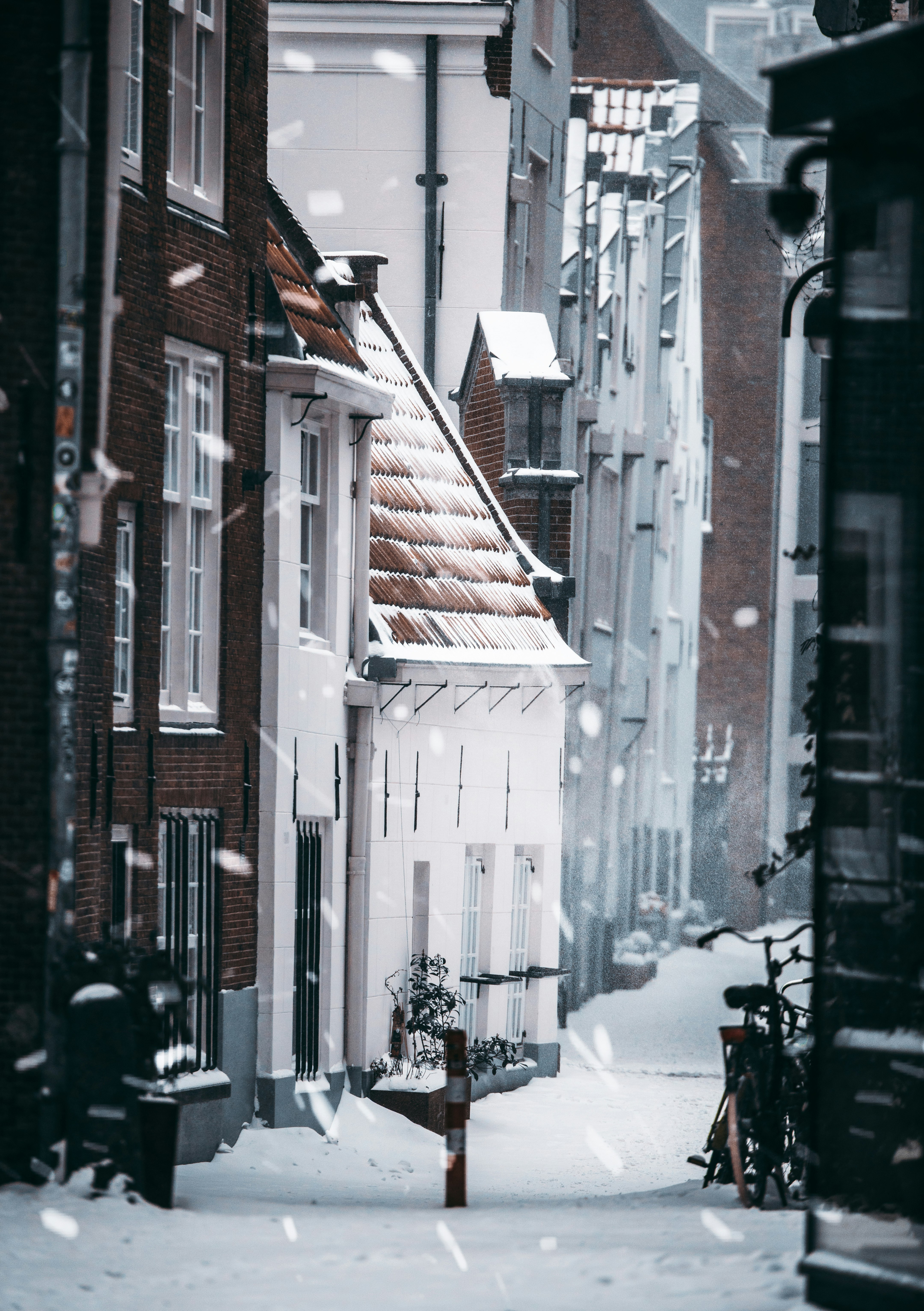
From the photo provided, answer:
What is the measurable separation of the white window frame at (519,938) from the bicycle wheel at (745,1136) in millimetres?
9718

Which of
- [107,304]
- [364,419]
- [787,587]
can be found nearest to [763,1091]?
[107,304]

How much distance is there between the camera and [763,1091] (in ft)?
37.0

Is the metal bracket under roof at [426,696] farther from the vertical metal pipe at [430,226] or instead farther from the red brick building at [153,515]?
the vertical metal pipe at [430,226]

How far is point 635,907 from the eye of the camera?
32219mm

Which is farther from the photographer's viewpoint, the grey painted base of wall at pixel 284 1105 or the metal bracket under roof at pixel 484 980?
the metal bracket under roof at pixel 484 980

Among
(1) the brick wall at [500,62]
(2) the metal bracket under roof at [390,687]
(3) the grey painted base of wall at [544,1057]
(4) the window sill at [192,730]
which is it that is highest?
(1) the brick wall at [500,62]

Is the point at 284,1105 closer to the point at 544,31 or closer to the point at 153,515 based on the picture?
the point at 153,515

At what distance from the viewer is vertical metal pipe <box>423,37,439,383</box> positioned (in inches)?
966

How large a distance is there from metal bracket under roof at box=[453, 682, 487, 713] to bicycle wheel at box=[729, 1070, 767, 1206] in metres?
8.20

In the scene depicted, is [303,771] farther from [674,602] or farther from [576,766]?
[674,602]

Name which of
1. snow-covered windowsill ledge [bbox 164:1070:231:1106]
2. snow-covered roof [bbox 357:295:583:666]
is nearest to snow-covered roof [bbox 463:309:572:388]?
snow-covered roof [bbox 357:295:583:666]

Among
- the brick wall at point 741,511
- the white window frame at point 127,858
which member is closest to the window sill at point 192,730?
the white window frame at point 127,858

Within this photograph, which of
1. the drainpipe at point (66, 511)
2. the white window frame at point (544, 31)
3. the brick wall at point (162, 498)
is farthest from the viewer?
the white window frame at point (544, 31)

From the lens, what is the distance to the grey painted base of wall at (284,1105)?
1538 cm
